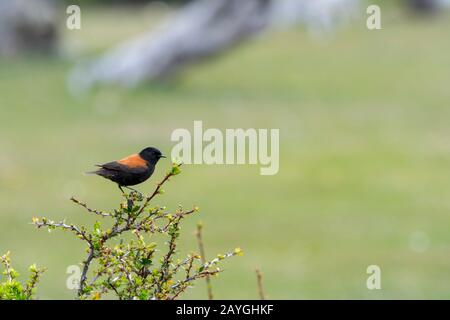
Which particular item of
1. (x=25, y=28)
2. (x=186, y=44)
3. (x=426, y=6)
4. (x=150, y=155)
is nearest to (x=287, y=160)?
(x=186, y=44)

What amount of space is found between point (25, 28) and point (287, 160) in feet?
38.9

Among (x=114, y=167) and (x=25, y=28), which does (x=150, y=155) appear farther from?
(x=25, y=28)

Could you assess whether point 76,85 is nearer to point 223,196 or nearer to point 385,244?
point 223,196

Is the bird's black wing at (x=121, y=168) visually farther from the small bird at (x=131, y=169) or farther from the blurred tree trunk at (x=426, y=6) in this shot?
the blurred tree trunk at (x=426, y=6)

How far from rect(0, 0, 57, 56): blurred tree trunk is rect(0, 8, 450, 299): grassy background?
640mm

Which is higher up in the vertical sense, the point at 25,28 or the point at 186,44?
the point at 25,28

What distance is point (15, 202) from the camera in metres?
15.3

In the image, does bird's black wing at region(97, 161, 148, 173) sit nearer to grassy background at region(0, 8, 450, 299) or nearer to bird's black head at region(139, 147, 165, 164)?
bird's black head at region(139, 147, 165, 164)

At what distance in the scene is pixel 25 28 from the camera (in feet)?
89.1

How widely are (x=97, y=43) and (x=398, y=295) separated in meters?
18.9

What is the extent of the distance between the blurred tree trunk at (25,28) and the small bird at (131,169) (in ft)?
78.6

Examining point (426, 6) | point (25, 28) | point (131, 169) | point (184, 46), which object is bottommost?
point (131, 169)

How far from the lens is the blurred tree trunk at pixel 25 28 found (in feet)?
88.5
